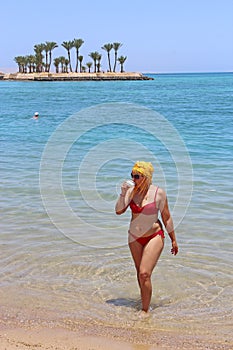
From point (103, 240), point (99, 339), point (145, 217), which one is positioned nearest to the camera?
point (99, 339)

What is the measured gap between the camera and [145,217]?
4965 millimetres

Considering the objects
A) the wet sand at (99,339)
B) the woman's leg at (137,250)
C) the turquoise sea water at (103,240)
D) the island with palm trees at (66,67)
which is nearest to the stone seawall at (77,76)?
the island with palm trees at (66,67)

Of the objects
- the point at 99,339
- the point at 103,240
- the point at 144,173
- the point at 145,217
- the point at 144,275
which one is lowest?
the point at 103,240

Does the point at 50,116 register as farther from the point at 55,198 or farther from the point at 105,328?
the point at 105,328

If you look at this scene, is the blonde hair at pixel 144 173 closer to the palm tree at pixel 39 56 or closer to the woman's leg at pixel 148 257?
the woman's leg at pixel 148 257

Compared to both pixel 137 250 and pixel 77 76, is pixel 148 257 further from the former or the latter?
pixel 77 76

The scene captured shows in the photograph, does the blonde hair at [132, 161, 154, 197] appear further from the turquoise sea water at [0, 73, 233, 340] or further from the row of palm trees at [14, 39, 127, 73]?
the row of palm trees at [14, 39, 127, 73]

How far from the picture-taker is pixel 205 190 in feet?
34.4

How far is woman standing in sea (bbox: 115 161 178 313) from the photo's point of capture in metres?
4.89

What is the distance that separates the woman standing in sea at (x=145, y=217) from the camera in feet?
16.0

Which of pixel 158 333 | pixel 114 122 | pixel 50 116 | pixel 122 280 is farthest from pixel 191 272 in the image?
pixel 50 116

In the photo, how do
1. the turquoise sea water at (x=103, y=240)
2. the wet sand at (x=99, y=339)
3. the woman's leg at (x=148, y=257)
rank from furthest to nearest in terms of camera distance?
the turquoise sea water at (x=103, y=240) < the woman's leg at (x=148, y=257) < the wet sand at (x=99, y=339)

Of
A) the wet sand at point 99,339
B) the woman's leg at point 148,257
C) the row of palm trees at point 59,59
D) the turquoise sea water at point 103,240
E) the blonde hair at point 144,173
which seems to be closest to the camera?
the wet sand at point 99,339

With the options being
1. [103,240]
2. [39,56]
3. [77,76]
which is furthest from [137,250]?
[39,56]
